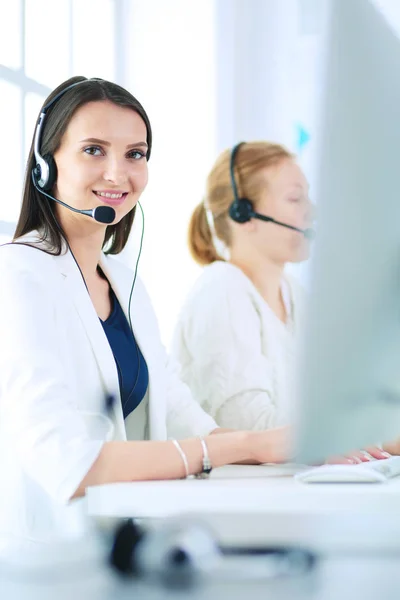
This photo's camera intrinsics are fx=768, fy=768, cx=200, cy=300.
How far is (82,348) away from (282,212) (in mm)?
924

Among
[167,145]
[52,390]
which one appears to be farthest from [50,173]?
[167,145]

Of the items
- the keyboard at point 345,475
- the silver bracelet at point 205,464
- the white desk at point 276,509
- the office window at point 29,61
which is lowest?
the silver bracelet at point 205,464

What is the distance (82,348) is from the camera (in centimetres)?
120

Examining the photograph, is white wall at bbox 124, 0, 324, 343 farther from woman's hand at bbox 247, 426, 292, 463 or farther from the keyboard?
the keyboard

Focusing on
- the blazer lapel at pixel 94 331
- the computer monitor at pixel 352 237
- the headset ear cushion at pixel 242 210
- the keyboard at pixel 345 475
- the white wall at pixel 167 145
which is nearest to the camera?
the computer monitor at pixel 352 237

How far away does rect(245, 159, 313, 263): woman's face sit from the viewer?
77.3 inches

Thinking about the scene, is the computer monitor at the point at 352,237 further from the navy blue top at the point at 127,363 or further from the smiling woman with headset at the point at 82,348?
the navy blue top at the point at 127,363

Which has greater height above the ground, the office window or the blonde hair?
the office window

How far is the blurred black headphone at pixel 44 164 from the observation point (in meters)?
1.29

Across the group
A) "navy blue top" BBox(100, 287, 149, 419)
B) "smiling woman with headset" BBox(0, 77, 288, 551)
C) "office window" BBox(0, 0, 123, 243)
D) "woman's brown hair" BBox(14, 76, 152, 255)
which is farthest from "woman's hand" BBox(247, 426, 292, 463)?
"office window" BBox(0, 0, 123, 243)

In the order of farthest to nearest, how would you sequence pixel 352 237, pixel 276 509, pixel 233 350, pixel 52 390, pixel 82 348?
pixel 233 350
pixel 82 348
pixel 52 390
pixel 276 509
pixel 352 237

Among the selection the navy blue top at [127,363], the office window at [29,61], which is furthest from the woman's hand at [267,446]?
the office window at [29,61]

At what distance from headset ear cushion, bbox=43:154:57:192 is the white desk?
2.10 ft

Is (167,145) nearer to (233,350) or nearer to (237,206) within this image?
(237,206)
